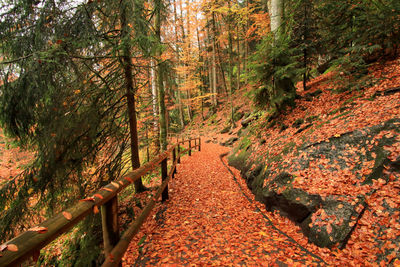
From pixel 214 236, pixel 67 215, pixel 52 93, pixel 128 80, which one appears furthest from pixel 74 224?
pixel 128 80

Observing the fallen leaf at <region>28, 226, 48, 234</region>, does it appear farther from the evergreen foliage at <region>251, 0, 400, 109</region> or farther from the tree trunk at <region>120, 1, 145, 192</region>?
the evergreen foliage at <region>251, 0, 400, 109</region>

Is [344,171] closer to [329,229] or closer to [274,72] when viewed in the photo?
[329,229]

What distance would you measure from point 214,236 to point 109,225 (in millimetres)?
1996

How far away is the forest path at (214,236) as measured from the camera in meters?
2.71

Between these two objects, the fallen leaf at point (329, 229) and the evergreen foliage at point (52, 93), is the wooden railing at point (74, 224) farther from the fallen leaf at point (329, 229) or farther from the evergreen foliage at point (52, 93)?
the fallen leaf at point (329, 229)

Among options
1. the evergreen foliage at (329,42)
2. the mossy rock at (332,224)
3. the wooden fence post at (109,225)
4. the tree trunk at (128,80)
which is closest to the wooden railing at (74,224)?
the wooden fence post at (109,225)

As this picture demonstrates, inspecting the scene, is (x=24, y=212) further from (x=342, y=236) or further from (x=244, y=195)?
(x=342, y=236)

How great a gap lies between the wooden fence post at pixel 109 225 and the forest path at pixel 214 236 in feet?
3.17

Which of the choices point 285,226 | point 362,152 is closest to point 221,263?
point 285,226

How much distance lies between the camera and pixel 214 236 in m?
3.28

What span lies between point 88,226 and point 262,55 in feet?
23.8

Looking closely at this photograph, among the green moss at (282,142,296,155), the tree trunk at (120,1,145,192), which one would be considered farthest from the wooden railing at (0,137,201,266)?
the green moss at (282,142,296,155)

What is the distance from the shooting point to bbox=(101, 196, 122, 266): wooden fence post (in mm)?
1986

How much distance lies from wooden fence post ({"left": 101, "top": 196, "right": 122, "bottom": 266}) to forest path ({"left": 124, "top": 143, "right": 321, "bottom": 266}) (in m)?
0.97
